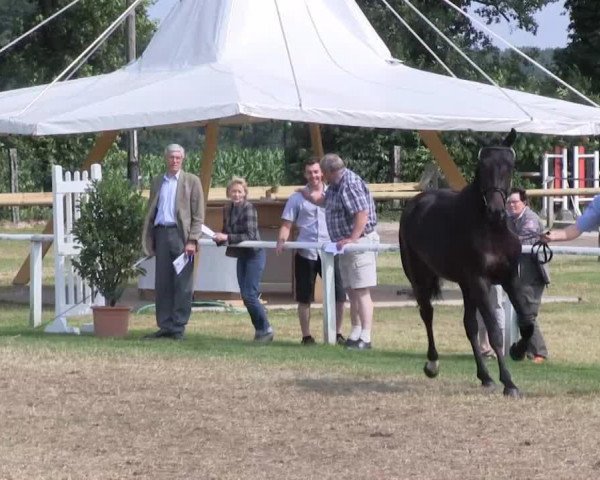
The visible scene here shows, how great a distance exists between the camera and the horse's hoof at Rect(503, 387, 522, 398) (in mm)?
10742

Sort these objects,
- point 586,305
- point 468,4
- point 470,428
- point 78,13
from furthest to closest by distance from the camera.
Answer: point 468,4 < point 78,13 < point 586,305 < point 470,428

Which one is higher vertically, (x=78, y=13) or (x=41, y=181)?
(x=78, y=13)

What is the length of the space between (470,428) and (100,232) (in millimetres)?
6908

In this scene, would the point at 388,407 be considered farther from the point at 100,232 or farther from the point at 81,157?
the point at 81,157

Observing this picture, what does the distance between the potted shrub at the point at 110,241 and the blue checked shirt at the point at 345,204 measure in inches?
84.3

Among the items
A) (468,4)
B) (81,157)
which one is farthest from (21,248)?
(468,4)

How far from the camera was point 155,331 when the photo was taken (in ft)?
52.9

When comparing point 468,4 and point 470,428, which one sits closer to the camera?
point 470,428

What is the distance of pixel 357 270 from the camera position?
14.4 m

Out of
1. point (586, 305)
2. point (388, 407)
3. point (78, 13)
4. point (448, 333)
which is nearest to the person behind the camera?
point (388, 407)

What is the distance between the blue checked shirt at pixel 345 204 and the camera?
14312 millimetres

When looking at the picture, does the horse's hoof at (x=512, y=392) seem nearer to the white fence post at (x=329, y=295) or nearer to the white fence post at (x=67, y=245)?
the white fence post at (x=329, y=295)

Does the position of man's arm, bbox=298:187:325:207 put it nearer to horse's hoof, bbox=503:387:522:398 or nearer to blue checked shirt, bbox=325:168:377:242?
blue checked shirt, bbox=325:168:377:242

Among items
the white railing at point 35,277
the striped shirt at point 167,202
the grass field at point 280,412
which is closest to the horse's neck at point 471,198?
the grass field at point 280,412
